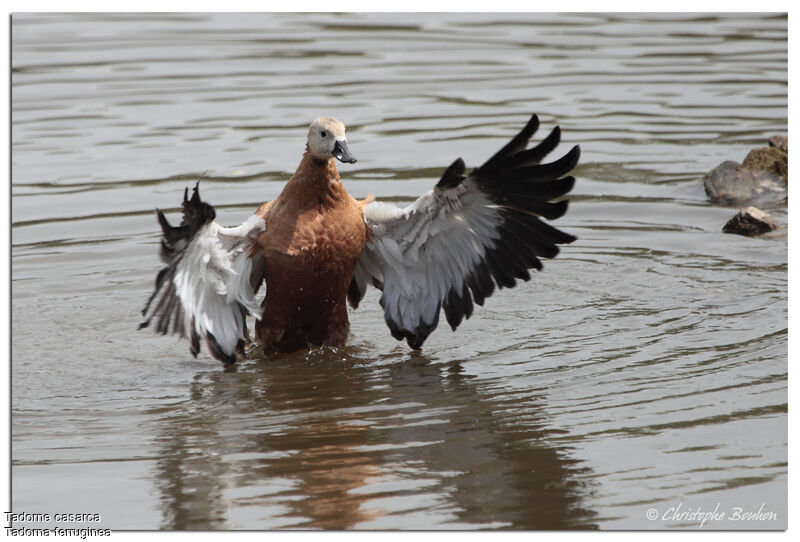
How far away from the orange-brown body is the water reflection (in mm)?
345

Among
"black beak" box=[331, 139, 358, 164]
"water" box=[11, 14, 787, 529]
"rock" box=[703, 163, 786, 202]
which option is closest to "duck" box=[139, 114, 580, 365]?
"black beak" box=[331, 139, 358, 164]

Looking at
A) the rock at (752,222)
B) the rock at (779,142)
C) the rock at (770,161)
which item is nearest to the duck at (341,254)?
the rock at (752,222)

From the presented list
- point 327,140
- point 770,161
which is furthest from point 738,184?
point 327,140

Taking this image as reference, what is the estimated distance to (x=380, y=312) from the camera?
8102 millimetres

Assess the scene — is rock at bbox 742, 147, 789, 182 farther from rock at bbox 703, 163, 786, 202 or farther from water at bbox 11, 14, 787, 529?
water at bbox 11, 14, 787, 529

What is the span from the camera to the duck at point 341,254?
6.52 meters

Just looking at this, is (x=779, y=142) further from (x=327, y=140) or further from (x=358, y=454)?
(x=358, y=454)

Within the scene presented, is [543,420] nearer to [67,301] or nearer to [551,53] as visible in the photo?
[67,301]

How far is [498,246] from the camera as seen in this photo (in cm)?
693

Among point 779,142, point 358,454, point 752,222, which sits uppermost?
point 779,142

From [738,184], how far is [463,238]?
403cm

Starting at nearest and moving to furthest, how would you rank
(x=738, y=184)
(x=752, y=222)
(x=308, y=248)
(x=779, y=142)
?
(x=308, y=248) < (x=752, y=222) < (x=738, y=184) < (x=779, y=142)

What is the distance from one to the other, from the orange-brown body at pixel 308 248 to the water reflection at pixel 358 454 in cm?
35

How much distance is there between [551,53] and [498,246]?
26.6 feet
